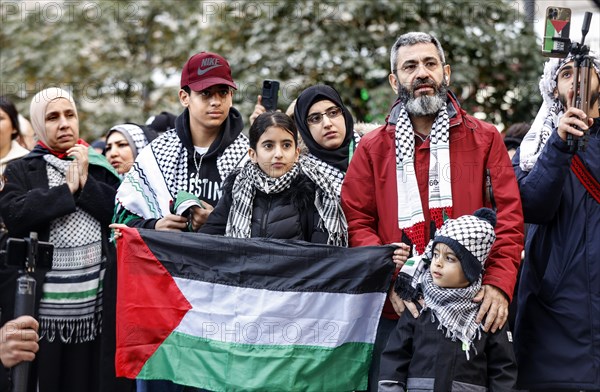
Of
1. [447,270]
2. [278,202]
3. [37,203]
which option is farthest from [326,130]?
[37,203]

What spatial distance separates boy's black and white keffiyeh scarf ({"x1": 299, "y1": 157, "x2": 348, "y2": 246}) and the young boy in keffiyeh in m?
0.58

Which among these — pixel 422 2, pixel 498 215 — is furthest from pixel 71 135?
pixel 422 2

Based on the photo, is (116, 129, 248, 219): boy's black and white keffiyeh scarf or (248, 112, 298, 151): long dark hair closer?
(248, 112, 298, 151): long dark hair

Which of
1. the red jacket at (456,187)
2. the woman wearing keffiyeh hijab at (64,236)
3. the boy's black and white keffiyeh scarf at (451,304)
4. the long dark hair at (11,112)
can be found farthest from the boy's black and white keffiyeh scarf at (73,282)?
the boy's black and white keffiyeh scarf at (451,304)

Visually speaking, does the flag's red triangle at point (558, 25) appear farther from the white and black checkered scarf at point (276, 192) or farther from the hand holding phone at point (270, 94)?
the hand holding phone at point (270, 94)

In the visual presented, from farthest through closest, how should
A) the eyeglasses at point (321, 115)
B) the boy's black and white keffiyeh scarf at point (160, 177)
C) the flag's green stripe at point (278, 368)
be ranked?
the eyeglasses at point (321, 115), the boy's black and white keffiyeh scarf at point (160, 177), the flag's green stripe at point (278, 368)

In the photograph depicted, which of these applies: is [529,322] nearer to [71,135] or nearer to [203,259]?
[203,259]

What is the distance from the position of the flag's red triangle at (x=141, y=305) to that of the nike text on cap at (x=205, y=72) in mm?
1064

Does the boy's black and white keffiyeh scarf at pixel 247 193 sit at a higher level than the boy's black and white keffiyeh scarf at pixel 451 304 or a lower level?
higher

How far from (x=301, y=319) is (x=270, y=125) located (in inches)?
43.2

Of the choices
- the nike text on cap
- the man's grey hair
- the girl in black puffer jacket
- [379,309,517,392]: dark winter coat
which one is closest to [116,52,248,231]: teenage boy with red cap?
the nike text on cap

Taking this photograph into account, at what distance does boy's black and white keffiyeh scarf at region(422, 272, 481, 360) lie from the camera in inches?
180

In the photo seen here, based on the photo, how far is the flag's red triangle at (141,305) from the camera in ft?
16.8

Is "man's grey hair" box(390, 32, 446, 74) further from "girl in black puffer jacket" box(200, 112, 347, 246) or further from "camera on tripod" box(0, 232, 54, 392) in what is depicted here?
"camera on tripod" box(0, 232, 54, 392)
